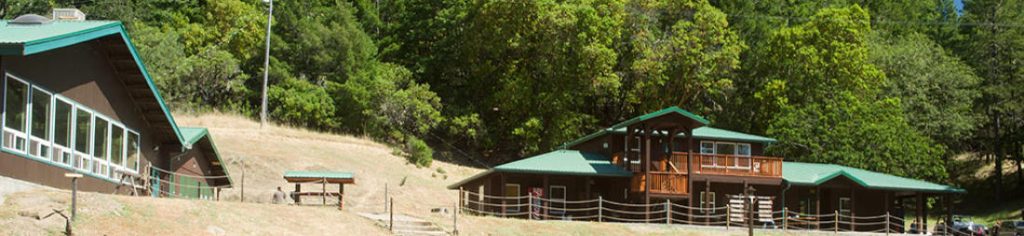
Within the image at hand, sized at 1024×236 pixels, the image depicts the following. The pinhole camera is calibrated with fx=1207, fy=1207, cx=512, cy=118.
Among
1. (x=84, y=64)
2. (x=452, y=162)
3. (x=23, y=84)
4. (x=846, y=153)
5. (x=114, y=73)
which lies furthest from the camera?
(x=452, y=162)

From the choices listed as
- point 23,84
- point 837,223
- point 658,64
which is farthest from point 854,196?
point 23,84

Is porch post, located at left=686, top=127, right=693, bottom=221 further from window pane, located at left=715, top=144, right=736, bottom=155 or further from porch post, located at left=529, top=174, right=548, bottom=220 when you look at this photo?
porch post, located at left=529, top=174, right=548, bottom=220

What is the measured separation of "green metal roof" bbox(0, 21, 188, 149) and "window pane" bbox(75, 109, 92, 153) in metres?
1.85

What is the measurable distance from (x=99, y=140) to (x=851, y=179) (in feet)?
96.6

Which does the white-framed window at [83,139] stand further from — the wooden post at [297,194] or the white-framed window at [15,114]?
the wooden post at [297,194]

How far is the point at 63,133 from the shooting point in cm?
2638

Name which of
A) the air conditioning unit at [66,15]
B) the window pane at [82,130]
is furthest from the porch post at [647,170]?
the air conditioning unit at [66,15]

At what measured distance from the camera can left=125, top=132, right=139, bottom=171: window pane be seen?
31.3m

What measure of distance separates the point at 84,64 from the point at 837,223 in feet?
100

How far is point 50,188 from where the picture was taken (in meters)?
25.0

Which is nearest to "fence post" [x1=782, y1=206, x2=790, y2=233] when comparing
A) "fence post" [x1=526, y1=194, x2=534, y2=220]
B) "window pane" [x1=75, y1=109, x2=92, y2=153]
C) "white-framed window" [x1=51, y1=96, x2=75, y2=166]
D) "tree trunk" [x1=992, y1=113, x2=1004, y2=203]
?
"fence post" [x1=526, y1=194, x2=534, y2=220]

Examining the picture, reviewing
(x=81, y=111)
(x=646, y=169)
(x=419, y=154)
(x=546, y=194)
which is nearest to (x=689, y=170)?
(x=646, y=169)

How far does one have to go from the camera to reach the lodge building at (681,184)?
44969mm

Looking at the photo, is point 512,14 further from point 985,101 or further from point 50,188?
point 50,188
